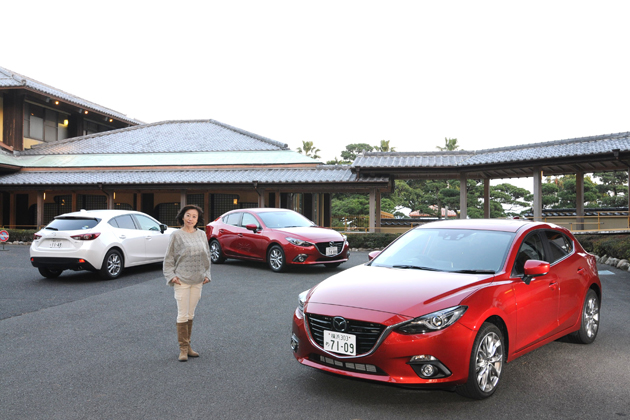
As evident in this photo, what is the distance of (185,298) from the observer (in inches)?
199

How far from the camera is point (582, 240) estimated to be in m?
17.1

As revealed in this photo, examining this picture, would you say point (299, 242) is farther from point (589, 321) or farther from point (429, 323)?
point (429, 323)

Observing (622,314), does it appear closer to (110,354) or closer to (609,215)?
(110,354)

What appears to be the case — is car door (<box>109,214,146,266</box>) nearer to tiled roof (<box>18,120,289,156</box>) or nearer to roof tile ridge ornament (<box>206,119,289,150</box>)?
tiled roof (<box>18,120,289,156</box>)

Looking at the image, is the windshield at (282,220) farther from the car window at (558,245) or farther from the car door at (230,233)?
the car window at (558,245)

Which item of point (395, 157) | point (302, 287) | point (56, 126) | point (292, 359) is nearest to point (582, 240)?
point (395, 157)

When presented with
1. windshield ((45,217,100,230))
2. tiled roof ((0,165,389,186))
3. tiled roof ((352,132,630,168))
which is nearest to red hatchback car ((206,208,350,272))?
windshield ((45,217,100,230))

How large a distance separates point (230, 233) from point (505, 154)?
587 inches

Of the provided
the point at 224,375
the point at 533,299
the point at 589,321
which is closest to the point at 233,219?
the point at 224,375

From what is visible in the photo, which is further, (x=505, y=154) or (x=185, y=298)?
(x=505, y=154)

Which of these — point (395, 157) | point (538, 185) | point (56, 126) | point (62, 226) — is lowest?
point (62, 226)

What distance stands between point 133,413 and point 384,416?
189cm

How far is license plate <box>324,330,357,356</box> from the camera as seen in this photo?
377 cm

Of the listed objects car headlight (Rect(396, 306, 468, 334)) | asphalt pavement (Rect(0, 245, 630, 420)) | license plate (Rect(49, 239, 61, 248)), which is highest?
license plate (Rect(49, 239, 61, 248))
